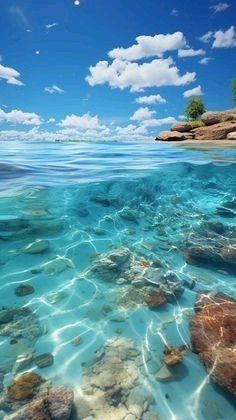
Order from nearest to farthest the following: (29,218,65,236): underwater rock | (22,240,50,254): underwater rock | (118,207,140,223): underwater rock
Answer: (22,240,50,254): underwater rock, (29,218,65,236): underwater rock, (118,207,140,223): underwater rock

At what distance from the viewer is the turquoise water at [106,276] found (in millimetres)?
3100

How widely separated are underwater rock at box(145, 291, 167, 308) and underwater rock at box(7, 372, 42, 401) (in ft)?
6.25

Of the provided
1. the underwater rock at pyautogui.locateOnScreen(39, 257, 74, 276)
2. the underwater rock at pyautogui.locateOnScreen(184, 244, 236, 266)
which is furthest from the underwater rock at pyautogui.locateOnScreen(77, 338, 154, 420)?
the underwater rock at pyautogui.locateOnScreen(184, 244, 236, 266)

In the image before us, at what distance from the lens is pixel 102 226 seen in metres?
7.41

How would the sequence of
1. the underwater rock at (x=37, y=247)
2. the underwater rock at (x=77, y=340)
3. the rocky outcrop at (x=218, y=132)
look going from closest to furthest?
the underwater rock at (x=77, y=340) < the underwater rock at (x=37, y=247) < the rocky outcrop at (x=218, y=132)

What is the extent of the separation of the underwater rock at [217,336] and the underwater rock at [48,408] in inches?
61.7

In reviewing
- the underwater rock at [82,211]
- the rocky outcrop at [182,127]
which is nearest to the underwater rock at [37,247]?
the underwater rock at [82,211]

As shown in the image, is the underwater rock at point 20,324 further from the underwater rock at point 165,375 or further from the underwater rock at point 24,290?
the underwater rock at point 165,375

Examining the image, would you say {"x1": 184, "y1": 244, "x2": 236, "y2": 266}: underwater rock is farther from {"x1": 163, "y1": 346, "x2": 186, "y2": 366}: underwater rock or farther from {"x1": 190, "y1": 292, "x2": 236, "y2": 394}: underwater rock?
{"x1": 163, "y1": 346, "x2": 186, "y2": 366}: underwater rock

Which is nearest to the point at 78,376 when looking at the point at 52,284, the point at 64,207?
the point at 52,284

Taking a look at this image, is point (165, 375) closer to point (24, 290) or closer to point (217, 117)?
point (24, 290)

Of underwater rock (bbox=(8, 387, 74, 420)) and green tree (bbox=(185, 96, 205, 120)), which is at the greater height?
green tree (bbox=(185, 96, 205, 120))

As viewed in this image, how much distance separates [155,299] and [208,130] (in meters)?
25.6

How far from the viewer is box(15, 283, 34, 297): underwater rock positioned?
4.66 metres
